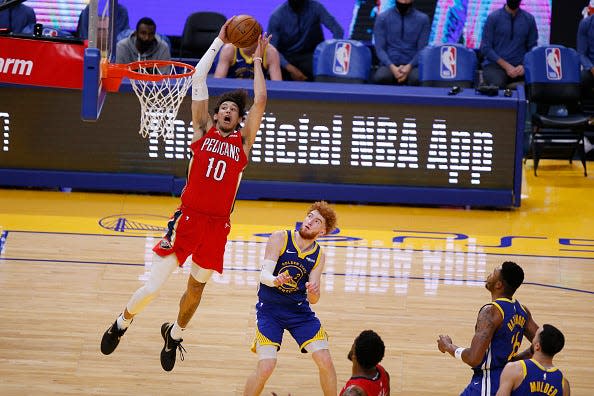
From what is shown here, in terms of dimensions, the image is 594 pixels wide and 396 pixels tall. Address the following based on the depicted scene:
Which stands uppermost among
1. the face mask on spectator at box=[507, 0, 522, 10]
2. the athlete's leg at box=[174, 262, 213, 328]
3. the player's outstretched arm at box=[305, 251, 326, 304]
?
the face mask on spectator at box=[507, 0, 522, 10]

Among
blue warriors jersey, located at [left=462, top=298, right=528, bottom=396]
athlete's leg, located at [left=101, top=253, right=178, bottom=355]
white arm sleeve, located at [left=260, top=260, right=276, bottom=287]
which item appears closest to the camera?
blue warriors jersey, located at [left=462, top=298, right=528, bottom=396]

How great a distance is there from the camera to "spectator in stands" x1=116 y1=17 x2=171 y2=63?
13.5 metres

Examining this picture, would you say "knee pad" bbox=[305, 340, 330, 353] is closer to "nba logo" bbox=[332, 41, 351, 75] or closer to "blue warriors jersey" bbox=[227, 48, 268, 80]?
"blue warriors jersey" bbox=[227, 48, 268, 80]

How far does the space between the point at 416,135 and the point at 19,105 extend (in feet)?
15.6

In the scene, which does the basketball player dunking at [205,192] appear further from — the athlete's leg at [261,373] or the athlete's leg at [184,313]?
the athlete's leg at [261,373]

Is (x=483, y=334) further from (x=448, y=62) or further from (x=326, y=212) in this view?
(x=448, y=62)

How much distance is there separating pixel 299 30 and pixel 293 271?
7741mm

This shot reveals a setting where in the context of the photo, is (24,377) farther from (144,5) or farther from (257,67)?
(144,5)

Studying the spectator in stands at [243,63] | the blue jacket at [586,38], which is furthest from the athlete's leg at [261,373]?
the blue jacket at [586,38]

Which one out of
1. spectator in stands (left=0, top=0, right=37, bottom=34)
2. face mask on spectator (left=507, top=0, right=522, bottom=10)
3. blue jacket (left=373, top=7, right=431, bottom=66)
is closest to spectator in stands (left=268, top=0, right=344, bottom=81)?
blue jacket (left=373, top=7, right=431, bottom=66)

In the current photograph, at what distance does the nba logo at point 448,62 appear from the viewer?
14.1 meters

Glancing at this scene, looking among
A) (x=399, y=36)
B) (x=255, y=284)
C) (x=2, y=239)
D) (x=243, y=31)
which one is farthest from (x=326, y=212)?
(x=399, y=36)

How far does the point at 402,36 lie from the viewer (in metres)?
14.7

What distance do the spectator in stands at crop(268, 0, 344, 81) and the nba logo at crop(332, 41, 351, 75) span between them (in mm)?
291
